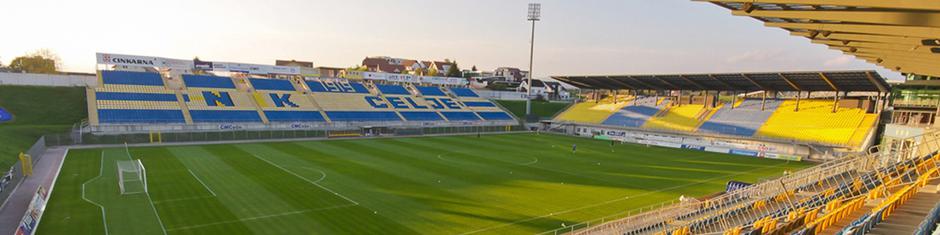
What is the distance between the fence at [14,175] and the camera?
738 inches

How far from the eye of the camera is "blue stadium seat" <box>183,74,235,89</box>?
169 ft

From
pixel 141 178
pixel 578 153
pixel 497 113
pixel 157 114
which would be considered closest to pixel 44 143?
pixel 157 114

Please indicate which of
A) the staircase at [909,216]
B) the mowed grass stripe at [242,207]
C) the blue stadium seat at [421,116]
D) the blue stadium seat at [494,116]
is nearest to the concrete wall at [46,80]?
the mowed grass stripe at [242,207]

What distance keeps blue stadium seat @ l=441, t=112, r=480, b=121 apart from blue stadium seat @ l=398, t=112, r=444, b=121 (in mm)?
1621

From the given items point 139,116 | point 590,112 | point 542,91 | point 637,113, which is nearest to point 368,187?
point 139,116

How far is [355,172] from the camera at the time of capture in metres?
27.7

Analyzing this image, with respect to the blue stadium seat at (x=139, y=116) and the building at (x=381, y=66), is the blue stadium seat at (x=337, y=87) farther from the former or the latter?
the building at (x=381, y=66)

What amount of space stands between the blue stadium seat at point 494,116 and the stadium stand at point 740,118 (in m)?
25.5

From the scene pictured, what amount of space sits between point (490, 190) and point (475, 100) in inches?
1789

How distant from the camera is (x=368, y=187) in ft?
77.9

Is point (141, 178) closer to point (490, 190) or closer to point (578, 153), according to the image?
point (490, 190)

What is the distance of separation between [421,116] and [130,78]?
106 feet

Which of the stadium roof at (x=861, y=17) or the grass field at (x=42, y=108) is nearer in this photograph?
the stadium roof at (x=861, y=17)

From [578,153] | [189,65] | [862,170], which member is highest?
[189,65]
